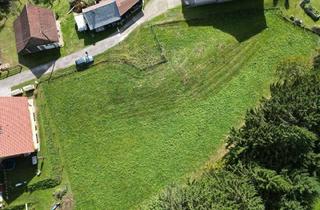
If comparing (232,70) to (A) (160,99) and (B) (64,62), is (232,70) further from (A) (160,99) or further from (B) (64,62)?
(B) (64,62)

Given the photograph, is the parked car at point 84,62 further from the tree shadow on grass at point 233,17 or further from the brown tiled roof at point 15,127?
the tree shadow on grass at point 233,17

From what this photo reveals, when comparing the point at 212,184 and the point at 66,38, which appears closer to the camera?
the point at 212,184

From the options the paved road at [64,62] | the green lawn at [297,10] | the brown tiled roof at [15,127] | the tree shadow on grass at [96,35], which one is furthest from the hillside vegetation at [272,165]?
the tree shadow on grass at [96,35]

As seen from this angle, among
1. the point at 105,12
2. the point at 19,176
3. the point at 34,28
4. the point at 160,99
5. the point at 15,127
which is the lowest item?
the point at 19,176

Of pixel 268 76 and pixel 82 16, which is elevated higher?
pixel 82 16

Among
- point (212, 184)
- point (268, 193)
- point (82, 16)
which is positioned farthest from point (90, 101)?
point (268, 193)

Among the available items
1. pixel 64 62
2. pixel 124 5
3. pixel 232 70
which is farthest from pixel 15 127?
pixel 232 70

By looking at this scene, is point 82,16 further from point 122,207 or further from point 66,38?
point 122,207
